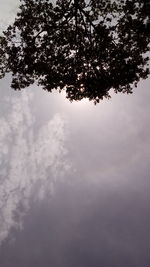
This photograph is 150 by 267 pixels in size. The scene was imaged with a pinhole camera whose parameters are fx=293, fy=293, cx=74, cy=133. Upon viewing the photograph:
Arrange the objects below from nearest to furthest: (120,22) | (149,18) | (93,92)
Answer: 1. (149,18)
2. (120,22)
3. (93,92)

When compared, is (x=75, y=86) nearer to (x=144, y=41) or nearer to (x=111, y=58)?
(x=111, y=58)

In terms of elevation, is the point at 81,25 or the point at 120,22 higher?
the point at 81,25

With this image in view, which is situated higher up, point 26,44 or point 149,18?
point 26,44

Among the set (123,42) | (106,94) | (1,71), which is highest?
(1,71)

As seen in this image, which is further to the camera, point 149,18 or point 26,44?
point 26,44

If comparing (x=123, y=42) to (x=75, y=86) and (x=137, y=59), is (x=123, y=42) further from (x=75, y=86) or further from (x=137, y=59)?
(x=75, y=86)

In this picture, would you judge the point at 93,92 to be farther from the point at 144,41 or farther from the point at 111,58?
the point at 144,41

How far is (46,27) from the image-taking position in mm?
18094

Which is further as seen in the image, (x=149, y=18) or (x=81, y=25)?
(x=81, y=25)

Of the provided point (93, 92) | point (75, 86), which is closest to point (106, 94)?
point (93, 92)

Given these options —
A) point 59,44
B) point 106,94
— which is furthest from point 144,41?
point 59,44

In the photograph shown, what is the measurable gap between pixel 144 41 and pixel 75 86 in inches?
202

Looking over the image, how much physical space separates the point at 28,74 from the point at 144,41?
772 cm

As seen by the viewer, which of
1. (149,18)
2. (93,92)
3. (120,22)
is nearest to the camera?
(149,18)
